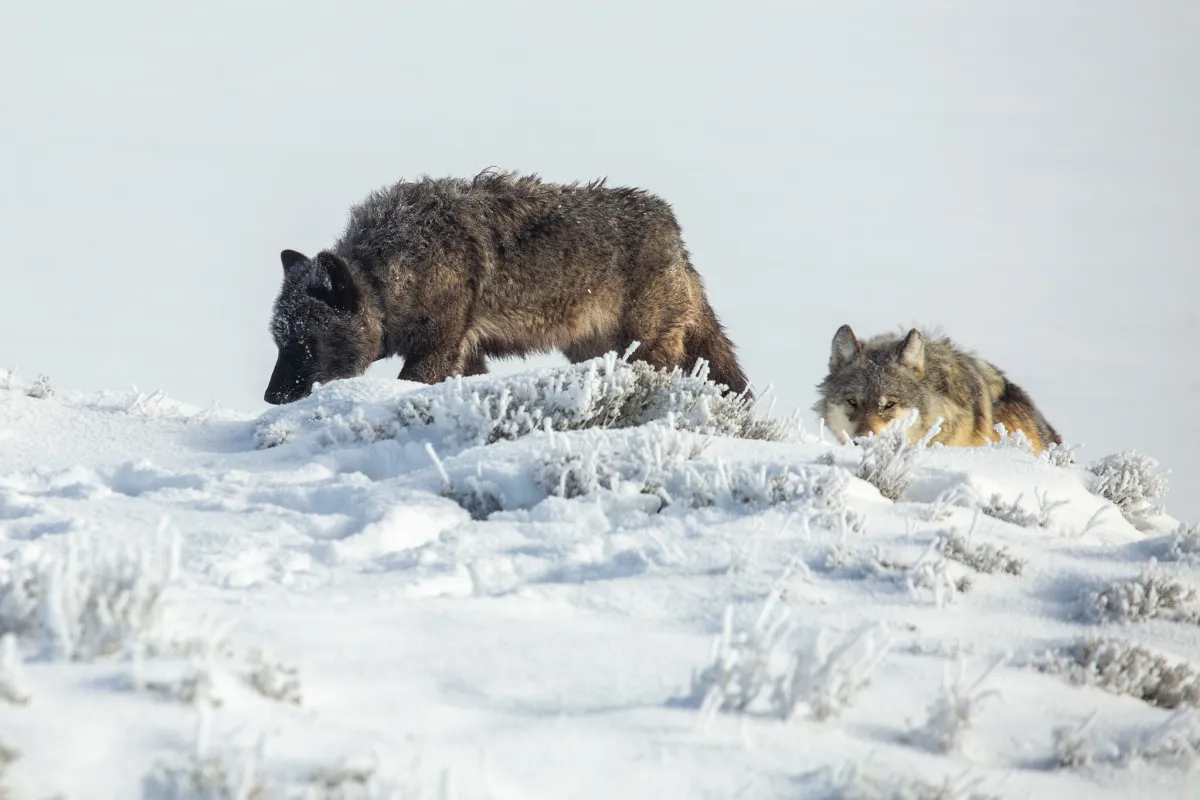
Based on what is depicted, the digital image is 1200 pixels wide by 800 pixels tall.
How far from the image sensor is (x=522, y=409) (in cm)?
729

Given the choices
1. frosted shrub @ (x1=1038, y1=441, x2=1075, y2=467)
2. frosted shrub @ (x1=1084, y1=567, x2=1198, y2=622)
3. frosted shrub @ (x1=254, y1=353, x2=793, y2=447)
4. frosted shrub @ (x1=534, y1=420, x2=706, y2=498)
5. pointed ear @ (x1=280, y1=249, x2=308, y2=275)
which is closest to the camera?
frosted shrub @ (x1=1084, y1=567, x2=1198, y2=622)

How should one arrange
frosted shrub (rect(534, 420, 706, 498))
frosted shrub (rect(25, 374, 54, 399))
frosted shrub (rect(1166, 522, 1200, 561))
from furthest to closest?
frosted shrub (rect(25, 374, 54, 399)) → frosted shrub (rect(1166, 522, 1200, 561)) → frosted shrub (rect(534, 420, 706, 498))

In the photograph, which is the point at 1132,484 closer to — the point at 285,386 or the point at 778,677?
the point at 778,677

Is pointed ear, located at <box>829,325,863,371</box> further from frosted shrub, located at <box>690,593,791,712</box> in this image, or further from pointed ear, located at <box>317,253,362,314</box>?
frosted shrub, located at <box>690,593,791,712</box>

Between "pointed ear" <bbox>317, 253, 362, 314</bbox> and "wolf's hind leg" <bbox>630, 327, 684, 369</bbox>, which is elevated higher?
"pointed ear" <bbox>317, 253, 362, 314</bbox>

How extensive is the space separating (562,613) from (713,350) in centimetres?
910

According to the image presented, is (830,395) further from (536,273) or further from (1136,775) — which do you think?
(1136,775)

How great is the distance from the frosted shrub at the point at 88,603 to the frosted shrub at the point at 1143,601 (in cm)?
379

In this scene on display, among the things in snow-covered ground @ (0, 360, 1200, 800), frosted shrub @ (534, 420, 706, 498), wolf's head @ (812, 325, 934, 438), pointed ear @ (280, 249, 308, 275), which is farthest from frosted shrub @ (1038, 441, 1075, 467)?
pointed ear @ (280, 249, 308, 275)

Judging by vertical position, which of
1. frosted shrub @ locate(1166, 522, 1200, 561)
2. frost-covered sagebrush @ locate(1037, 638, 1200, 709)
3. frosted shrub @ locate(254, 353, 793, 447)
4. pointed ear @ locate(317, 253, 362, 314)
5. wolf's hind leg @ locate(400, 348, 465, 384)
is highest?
pointed ear @ locate(317, 253, 362, 314)

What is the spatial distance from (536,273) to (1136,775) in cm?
896

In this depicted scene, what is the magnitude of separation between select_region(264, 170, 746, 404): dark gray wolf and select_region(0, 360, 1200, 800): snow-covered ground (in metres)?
4.35

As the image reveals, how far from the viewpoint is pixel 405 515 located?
5.49 metres

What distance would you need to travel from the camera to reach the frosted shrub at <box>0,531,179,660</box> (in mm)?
3322
